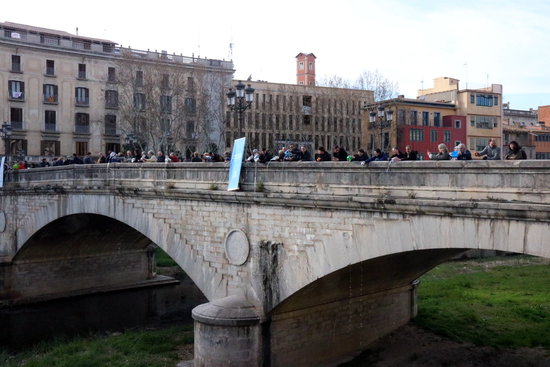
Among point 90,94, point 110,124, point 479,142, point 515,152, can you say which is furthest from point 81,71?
point 515,152

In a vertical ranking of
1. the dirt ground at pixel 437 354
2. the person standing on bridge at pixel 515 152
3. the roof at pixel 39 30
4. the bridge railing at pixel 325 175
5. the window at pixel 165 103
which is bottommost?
the dirt ground at pixel 437 354

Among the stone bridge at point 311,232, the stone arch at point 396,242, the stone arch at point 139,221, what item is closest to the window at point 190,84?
the stone arch at point 139,221

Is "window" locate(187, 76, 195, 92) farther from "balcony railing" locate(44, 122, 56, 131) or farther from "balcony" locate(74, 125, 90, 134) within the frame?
"balcony railing" locate(44, 122, 56, 131)

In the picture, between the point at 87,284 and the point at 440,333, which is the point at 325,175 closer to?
the point at 440,333

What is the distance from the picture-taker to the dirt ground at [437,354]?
18.7 meters

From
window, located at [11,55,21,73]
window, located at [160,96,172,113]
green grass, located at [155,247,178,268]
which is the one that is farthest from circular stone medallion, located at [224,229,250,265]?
window, located at [11,55,21,73]

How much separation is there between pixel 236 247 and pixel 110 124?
135 ft

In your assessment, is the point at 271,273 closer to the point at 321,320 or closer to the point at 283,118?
the point at 321,320

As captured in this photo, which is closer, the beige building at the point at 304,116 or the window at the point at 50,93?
the beige building at the point at 304,116

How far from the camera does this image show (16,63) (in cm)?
5166

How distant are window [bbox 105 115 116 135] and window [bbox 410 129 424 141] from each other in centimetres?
2570

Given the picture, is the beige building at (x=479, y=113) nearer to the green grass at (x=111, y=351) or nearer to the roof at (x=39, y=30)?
the roof at (x=39, y=30)

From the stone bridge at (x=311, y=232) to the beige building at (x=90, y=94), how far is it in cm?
2271

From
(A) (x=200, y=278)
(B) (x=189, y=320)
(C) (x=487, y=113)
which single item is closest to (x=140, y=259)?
(B) (x=189, y=320)
